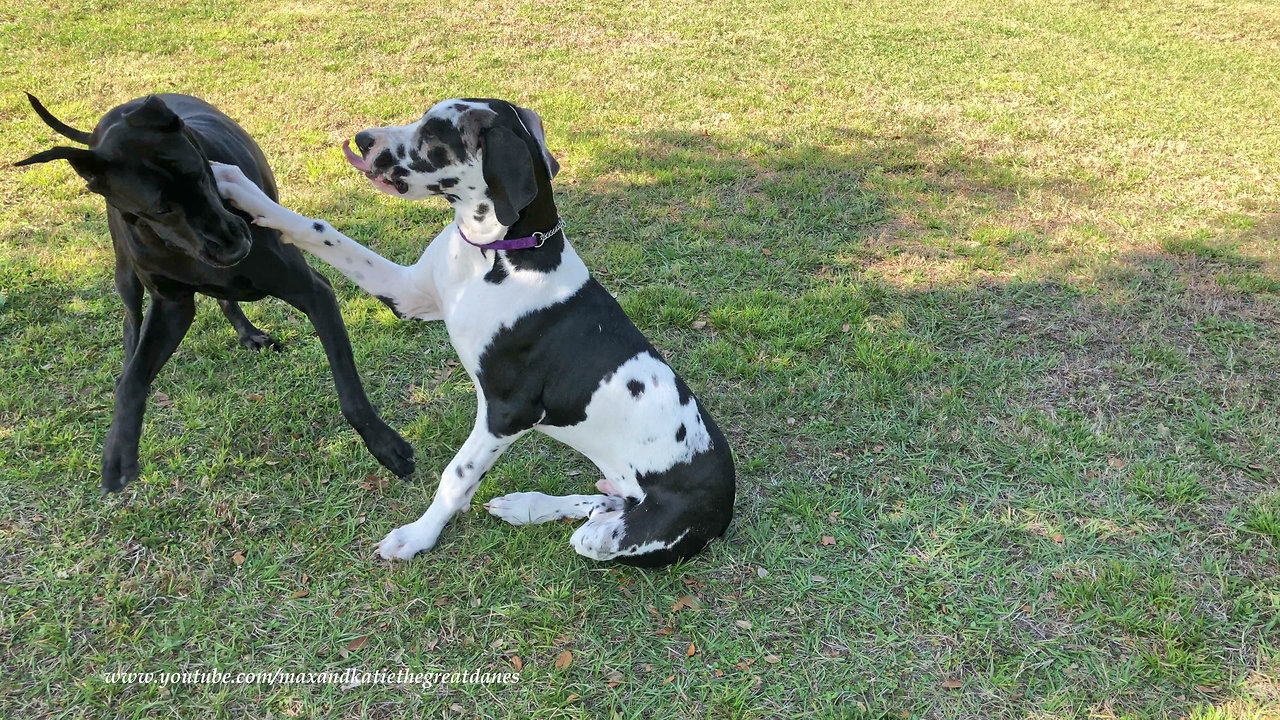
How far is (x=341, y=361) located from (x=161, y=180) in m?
1.06

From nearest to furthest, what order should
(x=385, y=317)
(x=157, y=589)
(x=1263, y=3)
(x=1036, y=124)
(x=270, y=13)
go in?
(x=157, y=589) → (x=385, y=317) → (x=1036, y=124) → (x=270, y=13) → (x=1263, y=3)

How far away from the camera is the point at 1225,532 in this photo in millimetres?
3918

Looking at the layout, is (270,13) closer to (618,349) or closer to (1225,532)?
(618,349)

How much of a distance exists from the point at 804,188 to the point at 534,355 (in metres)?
4.25

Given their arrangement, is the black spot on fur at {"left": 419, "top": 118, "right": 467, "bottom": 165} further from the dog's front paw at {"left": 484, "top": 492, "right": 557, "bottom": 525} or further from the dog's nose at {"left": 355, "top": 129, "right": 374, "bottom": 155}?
the dog's front paw at {"left": 484, "top": 492, "right": 557, "bottom": 525}

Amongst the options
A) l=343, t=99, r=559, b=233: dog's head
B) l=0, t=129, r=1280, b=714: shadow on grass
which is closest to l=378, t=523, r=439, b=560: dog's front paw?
l=0, t=129, r=1280, b=714: shadow on grass

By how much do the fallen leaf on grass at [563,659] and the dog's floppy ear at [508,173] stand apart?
1692 mm

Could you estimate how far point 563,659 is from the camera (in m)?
3.29

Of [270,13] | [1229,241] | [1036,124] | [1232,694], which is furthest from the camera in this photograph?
[270,13]

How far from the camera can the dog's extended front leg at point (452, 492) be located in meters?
3.47

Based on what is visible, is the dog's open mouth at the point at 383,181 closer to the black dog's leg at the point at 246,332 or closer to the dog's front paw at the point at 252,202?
the dog's front paw at the point at 252,202

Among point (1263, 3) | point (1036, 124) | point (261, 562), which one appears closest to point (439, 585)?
point (261, 562)

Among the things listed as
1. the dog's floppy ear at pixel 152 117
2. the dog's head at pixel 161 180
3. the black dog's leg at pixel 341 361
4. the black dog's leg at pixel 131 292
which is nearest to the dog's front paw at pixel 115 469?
the black dog's leg at pixel 131 292

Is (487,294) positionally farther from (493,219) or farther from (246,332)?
(246,332)
